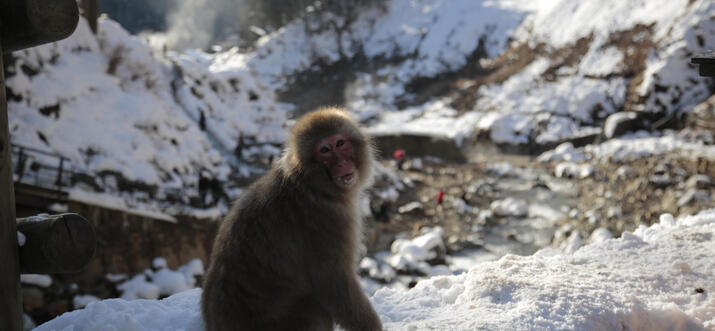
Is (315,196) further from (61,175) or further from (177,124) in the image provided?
(177,124)

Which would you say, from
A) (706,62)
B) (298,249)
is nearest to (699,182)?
(706,62)

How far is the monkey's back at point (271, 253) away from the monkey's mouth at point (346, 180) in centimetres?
10

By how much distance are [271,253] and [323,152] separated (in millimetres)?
467

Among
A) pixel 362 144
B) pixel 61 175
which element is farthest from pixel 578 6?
pixel 362 144

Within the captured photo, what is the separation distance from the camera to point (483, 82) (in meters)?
22.5

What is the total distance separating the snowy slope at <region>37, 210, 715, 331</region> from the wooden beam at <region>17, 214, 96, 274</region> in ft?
2.22

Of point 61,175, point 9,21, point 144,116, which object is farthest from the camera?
point 144,116

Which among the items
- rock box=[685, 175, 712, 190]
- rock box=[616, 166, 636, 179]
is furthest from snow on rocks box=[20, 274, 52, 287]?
rock box=[616, 166, 636, 179]

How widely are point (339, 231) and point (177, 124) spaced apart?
7796 millimetres

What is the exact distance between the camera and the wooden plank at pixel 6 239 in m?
1.73

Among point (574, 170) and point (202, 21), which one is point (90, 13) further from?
point (202, 21)

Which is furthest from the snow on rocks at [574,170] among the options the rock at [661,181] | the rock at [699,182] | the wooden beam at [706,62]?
the wooden beam at [706,62]

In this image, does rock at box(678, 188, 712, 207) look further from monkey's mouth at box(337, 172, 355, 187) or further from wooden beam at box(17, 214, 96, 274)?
wooden beam at box(17, 214, 96, 274)

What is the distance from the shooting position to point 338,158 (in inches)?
83.7
